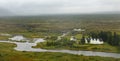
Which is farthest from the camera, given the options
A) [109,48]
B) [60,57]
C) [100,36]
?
[100,36]

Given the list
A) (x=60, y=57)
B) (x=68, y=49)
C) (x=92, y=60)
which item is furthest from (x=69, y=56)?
(x=68, y=49)

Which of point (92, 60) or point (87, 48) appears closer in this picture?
point (92, 60)

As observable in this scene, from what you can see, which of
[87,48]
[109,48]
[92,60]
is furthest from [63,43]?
[92,60]

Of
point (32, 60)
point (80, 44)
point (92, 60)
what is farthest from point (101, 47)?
point (32, 60)

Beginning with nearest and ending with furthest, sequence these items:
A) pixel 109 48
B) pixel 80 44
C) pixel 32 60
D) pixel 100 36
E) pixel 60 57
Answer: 1. pixel 32 60
2. pixel 60 57
3. pixel 109 48
4. pixel 80 44
5. pixel 100 36

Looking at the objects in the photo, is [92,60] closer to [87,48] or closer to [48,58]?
[48,58]

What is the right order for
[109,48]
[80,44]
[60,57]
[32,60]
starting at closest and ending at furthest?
[32,60]
[60,57]
[109,48]
[80,44]

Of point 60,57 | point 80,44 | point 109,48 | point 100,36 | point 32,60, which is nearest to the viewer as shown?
point 32,60

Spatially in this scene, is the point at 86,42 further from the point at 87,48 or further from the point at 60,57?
the point at 60,57

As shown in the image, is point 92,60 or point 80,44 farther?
point 80,44
